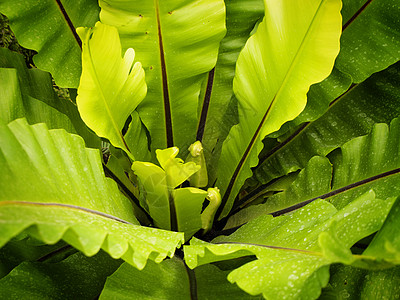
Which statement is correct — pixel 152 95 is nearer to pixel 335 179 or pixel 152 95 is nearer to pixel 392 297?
pixel 335 179

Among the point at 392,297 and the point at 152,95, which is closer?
the point at 392,297

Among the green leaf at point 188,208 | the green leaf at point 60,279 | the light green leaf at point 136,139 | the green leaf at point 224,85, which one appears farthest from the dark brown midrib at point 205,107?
the green leaf at point 60,279

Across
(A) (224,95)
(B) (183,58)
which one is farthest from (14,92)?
(A) (224,95)

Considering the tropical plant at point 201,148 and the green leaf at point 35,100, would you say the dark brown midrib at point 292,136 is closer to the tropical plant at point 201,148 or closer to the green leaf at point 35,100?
the tropical plant at point 201,148

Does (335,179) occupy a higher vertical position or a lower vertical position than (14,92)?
lower

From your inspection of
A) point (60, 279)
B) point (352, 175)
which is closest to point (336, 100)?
point (352, 175)

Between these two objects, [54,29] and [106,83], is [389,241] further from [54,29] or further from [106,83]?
[54,29]
